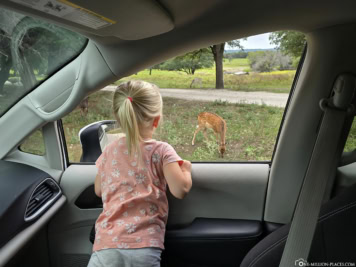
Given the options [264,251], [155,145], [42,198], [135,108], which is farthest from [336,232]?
[42,198]

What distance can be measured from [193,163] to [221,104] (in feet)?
1.30

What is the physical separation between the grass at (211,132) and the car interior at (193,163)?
0.07 metres

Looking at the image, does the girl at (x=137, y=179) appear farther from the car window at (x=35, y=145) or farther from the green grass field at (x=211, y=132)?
the car window at (x=35, y=145)

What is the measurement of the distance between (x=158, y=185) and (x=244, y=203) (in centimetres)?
59

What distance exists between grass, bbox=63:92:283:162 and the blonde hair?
0.99 ft

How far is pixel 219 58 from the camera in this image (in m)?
1.70

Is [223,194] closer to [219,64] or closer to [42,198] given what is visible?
[219,64]

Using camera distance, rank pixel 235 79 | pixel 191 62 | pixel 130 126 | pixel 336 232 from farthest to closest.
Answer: pixel 235 79
pixel 191 62
pixel 130 126
pixel 336 232

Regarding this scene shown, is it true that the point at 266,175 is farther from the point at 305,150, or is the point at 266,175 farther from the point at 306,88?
the point at 306,88

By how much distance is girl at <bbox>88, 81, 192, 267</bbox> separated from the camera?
141 centimetres

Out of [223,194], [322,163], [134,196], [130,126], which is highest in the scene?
[130,126]

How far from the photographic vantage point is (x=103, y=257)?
1376 mm

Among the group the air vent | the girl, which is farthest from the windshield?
the air vent

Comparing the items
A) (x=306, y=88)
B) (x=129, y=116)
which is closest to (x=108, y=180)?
(x=129, y=116)
